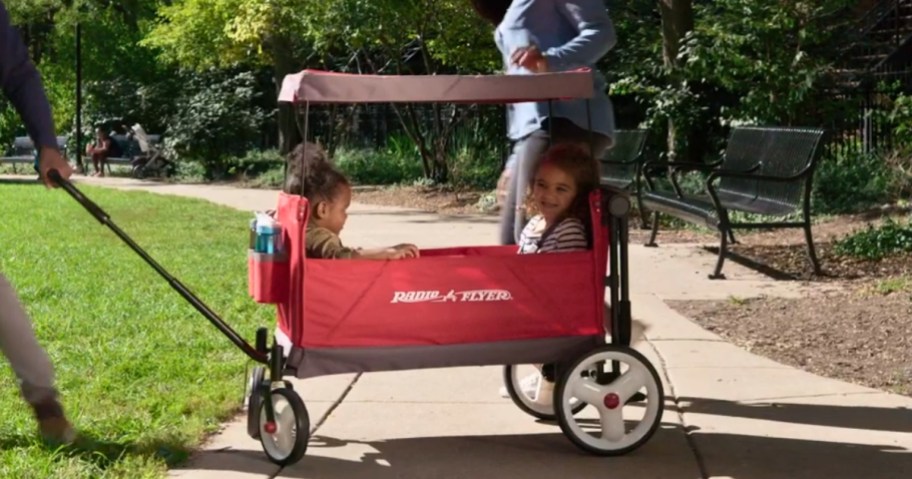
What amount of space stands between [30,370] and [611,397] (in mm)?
1969

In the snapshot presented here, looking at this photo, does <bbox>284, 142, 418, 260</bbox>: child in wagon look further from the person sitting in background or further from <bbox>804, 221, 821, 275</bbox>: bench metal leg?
the person sitting in background

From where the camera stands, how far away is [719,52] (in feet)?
54.9

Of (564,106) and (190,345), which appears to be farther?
(190,345)

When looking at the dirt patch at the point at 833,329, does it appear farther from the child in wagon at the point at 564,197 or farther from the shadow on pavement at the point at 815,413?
the child in wagon at the point at 564,197

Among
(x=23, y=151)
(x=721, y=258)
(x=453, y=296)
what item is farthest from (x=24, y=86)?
(x=23, y=151)

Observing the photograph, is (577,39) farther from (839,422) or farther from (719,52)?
(719,52)

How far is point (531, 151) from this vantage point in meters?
6.26

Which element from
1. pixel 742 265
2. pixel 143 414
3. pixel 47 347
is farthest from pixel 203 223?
pixel 143 414

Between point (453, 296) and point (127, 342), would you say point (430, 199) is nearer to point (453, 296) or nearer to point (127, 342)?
point (127, 342)

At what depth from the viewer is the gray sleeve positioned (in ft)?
17.3

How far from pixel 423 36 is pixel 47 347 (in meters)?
13.7

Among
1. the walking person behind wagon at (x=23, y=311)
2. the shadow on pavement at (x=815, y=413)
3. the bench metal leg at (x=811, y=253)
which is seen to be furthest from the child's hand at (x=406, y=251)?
the bench metal leg at (x=811, y=253)

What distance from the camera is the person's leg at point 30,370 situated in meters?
5.30

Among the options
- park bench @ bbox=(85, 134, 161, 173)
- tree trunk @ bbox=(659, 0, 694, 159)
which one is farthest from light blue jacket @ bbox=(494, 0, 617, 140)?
park bench @ bbox=(85, 134, 161, 173)
